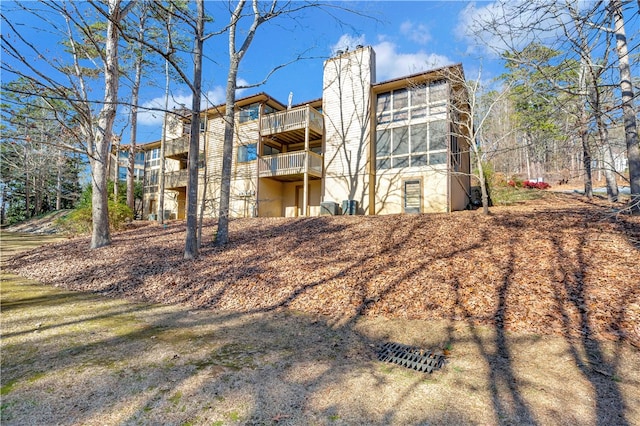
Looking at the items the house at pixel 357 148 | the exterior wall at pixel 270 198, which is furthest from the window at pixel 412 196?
the exterior wall at pixel 270 198

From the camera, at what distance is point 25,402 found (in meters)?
2.43

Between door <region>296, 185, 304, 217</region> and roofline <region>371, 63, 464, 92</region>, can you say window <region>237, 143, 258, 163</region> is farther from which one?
roofline <region>371, 63, 464, 92</region>

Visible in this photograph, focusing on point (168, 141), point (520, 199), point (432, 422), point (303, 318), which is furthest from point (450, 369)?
point (168, 141)

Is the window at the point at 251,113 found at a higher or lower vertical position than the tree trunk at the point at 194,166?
higher

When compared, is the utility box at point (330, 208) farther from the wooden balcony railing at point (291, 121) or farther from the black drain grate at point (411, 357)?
the black drain grate at point (411, 357)

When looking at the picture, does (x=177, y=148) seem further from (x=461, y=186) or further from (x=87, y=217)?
(x=461, y=186)

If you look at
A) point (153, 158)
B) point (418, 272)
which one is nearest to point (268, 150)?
point (153, 158)

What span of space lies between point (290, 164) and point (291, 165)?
9 centimetres

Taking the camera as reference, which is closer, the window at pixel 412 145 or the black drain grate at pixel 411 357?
the black drain grate at pixel 411 357

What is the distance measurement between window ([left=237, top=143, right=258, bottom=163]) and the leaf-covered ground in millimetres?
9492

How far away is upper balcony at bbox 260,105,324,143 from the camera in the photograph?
52.2 feet

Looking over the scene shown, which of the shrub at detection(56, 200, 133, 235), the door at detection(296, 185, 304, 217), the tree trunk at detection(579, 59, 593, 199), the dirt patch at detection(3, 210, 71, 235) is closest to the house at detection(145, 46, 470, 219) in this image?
the door at detection(296, 185, 304, 217)

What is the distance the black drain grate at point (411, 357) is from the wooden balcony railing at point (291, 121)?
45.3ft

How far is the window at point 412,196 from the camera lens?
14.0 meters
